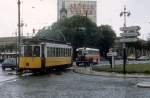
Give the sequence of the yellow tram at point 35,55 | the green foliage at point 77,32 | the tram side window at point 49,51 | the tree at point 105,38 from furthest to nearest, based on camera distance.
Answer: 1. the tree at point 105,38
2. the green foliage at point 77,32
3. the tram side window at point 49,51
4. the yellow tram at point 35,55

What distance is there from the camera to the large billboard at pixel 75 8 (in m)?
121

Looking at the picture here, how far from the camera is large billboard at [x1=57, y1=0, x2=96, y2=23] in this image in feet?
398

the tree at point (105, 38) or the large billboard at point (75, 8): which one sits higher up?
the large billboard at point (75, 8)

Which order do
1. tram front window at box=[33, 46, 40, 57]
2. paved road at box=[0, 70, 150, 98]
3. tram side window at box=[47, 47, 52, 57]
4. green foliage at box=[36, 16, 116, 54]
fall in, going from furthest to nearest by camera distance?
green foliage at box=[36, 16, 116, 54] → tram side window at box=[47, 47, 52, 57] → tram front window at box=[33, 46, 40, 57] → paved road at box=[0, 70, 150, 98]

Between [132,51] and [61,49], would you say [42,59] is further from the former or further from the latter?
[132,51]

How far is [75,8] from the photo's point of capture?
408 feet

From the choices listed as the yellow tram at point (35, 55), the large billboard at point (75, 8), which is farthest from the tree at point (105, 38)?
the yellow tram at point (35, 55)

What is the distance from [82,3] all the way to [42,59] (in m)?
82.6

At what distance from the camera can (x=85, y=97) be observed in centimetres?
1944

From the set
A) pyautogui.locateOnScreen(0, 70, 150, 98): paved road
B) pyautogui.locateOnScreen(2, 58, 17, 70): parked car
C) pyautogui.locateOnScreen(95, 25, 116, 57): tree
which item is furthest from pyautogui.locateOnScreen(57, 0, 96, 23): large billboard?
pyautogui.locateOnScreen(0, 70, 150, 98): paved road

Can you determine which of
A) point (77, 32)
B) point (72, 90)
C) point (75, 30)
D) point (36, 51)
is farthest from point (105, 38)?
point (72, 90)

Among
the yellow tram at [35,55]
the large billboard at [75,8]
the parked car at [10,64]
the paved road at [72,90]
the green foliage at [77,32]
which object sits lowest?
the parked car at [10,64]

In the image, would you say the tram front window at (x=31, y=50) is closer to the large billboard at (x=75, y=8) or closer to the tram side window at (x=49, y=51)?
the tram side window at (x=49, y=51)

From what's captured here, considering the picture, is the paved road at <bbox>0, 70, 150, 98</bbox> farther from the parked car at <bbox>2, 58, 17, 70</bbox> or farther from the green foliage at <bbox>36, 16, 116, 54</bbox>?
the green foliage at <bbox>36, 16, 116, 54</bbox>
